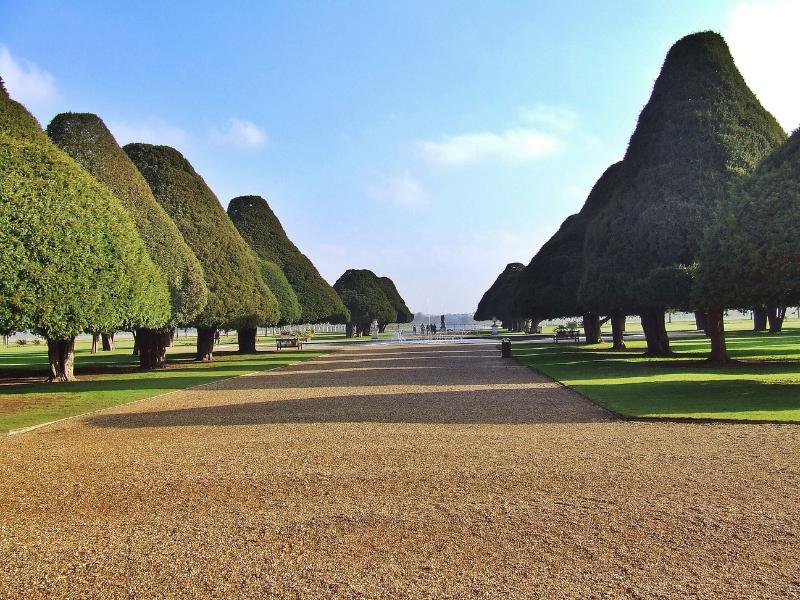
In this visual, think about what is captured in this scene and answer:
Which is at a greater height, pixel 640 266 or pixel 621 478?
pixel 640 266

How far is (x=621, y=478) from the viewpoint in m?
8.47

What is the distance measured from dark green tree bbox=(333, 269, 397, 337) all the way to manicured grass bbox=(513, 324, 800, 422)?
205ft

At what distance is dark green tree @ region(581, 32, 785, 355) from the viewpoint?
27.5 meters

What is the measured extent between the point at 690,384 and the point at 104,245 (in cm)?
1737

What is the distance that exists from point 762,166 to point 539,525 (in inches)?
651

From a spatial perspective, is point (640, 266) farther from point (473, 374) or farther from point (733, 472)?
point (733, 472)

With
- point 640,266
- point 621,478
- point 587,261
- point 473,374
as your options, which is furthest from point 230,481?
point 587,261

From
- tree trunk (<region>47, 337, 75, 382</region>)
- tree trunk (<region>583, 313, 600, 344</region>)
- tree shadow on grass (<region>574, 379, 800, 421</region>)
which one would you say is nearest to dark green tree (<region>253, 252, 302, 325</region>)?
tree trunk (<region>583, 313, 600, 344</region>)

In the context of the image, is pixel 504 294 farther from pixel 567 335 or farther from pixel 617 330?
pixel 617 330

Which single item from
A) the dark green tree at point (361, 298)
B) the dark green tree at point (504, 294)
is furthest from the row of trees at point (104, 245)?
the dark green tree at point (504, 294)

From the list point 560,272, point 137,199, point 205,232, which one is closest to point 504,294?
point 560,272

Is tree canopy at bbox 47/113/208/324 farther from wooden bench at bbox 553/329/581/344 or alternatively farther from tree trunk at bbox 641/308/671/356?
wooden bench at bbox 553/329/581/344

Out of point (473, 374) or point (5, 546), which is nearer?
point (5, 546)

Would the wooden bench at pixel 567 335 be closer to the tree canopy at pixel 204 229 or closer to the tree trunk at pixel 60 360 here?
the tree canopy at pixel 204 229
